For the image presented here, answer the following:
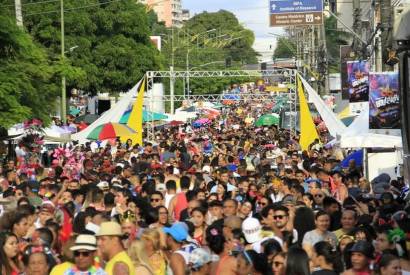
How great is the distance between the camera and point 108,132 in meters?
34.1

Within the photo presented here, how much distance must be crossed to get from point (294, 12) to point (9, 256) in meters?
44.8

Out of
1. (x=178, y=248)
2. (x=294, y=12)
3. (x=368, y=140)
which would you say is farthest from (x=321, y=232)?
(x=294, y=12)

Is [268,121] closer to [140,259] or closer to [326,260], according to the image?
[326,260]

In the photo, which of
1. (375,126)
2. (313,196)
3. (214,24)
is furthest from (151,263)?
(214,24)

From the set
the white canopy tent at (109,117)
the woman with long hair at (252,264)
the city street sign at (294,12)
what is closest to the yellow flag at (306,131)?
the white canopy tent at (109,117)

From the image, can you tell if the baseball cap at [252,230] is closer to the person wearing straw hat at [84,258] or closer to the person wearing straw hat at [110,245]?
the person wearing straw hat at [110,245]

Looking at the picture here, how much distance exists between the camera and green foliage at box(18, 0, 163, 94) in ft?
192

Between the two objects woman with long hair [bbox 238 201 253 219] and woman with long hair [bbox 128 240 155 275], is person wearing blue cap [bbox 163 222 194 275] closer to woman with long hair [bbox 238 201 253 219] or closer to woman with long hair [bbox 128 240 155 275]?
woman with long hair [bbox 128 240 155 275]

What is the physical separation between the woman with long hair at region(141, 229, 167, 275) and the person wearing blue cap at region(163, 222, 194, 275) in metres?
0.12

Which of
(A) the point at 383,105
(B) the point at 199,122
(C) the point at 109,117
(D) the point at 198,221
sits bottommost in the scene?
(B) the point at 199,122

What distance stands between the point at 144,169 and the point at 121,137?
13.1 meters

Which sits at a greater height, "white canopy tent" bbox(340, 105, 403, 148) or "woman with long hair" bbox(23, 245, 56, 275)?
"woman with long hair" bbox(23, 245, 56, 275)

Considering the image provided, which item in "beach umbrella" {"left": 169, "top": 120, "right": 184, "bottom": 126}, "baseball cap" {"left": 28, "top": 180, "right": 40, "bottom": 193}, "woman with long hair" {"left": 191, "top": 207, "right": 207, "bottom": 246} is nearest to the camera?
"woman with long hair" {"left": 191, "top": 207, "right": 207, "bottom": 246}

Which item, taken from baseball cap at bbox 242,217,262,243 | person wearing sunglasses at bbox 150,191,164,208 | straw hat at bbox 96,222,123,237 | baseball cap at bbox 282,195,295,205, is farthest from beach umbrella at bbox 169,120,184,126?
straw hat at bbox 96,222,123,237
